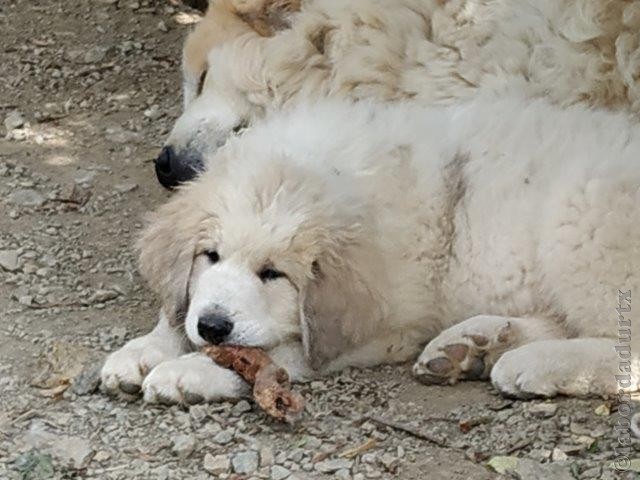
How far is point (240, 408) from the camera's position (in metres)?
4.31

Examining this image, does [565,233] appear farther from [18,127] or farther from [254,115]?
[18,127]

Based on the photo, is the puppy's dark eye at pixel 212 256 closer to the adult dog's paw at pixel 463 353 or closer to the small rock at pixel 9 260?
the adult dog's paw at pixel 463 353

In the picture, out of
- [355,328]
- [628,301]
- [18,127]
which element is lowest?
[18,127]

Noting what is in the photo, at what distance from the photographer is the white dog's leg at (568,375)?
4.30 meters

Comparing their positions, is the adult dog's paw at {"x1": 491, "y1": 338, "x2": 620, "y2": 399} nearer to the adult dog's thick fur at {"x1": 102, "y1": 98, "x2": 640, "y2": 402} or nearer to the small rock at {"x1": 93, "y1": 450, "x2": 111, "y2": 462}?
the adult dog's thick fur at {"x1": 102, "y1": 98, "x2": 640, "y2": 402}

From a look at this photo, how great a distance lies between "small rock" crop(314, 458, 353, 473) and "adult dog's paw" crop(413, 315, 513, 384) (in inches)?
21.3

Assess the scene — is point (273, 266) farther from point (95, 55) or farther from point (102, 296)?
point (95, 55)

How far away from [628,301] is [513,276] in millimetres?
422

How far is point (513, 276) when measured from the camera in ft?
15.3

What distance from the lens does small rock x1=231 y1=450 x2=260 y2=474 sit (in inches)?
158

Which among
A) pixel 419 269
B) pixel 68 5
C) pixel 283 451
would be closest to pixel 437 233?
pixel 419 269

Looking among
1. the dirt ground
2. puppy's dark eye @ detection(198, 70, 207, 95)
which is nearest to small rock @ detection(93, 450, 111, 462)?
the dirt ground

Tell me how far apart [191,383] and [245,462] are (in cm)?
38

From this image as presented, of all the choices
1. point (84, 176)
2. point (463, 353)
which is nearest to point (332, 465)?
point (463, 353)
